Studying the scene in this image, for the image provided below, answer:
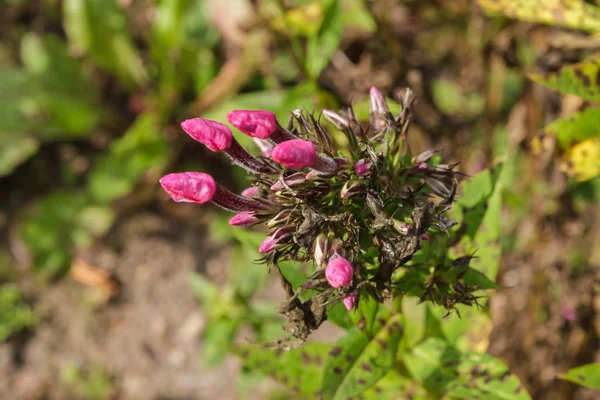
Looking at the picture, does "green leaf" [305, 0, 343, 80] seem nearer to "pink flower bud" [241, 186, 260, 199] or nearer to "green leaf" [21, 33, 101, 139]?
"pink flower bud" [241, 186, 260, 199]

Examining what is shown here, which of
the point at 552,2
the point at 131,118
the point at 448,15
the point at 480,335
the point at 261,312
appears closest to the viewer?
the point at 480,335

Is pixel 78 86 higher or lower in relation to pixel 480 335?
higher

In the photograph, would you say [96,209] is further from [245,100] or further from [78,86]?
[245,100]

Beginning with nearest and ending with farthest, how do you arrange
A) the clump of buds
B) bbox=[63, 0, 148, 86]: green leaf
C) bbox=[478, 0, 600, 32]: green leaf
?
1. the clump of buds
2. bbox=[478, 0, 600, 32]: green leaf
3. bbox=[63, 0, 148, 86]: green leaf

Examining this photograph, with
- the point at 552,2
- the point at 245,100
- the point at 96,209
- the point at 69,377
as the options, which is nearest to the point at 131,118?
the point at 96,209

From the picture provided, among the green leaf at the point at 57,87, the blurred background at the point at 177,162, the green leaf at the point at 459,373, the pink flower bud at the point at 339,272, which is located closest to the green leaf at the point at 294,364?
the green leaf at the point at 459,373

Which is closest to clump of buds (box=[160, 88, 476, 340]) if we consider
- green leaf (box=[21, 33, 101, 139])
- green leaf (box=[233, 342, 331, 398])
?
green leaf (box=[233, 342, 331, 398])

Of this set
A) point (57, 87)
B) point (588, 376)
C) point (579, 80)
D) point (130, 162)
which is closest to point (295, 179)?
point (588, 376)
